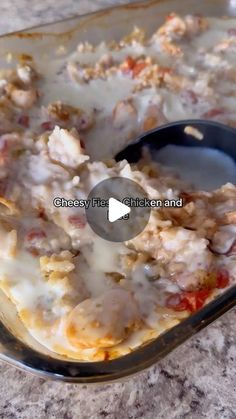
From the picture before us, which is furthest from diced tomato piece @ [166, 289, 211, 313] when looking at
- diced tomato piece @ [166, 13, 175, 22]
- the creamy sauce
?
diced tomato piece @ [166, 13, 175, 22]

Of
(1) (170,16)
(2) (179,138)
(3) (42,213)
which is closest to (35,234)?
(3) (42,213)

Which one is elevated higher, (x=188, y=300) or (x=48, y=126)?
(x=48, y=126)

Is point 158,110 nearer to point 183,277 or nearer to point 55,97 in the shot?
point 55,97

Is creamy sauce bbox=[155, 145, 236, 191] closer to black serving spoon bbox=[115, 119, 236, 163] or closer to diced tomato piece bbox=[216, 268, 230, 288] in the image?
black serving spoon bbox=[115, 119, 236, 163]

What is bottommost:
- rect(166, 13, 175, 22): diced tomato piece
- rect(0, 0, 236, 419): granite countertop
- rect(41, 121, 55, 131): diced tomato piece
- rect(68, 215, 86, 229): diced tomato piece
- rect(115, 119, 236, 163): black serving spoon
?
rect(0, 0, 236, 419): granite countertop

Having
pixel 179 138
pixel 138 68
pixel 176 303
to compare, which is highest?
pixel 138 68

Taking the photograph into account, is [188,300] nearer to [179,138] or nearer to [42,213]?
[42,213]

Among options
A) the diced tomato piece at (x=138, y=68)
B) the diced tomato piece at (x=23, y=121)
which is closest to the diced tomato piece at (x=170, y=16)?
the diced tomato piece at (x=138, y=68)
